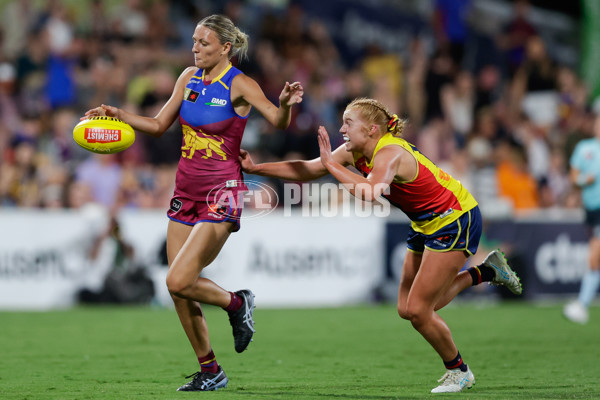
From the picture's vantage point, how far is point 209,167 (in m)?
6.82

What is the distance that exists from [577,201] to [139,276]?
7929 millimetres

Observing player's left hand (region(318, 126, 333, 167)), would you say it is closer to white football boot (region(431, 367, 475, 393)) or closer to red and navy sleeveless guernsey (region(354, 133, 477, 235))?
red and navy sleeveless guernsey (region(354, 133, 477, 235))

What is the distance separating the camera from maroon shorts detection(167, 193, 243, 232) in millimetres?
6773

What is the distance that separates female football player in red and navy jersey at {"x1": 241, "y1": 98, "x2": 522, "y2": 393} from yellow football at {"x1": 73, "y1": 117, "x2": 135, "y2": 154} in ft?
3.04

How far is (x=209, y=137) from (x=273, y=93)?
936cm

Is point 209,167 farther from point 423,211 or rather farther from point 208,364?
point 423,211

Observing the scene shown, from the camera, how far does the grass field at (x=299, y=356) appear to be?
21.7ft

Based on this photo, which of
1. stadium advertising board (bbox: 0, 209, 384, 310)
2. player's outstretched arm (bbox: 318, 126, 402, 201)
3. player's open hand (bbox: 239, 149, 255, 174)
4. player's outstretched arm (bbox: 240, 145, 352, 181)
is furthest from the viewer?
stadium advertising board (bbox: 0, 209, 384, 310)

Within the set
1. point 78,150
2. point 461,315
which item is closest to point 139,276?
point 78,150

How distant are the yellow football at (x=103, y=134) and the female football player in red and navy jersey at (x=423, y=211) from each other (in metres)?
0.93

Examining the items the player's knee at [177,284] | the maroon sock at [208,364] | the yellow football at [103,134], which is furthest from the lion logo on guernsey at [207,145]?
Answer: the maroon sock at [208,364]

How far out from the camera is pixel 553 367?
792 cm

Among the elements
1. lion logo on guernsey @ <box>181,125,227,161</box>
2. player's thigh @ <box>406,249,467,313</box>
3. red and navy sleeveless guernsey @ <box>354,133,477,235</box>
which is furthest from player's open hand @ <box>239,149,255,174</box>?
player's thigh @ <box>406,249,467,313</box>

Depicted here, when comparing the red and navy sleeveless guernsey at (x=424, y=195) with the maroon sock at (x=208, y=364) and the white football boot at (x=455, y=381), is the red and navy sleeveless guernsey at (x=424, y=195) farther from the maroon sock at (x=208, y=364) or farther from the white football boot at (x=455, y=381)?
the maroon sock at (x=208, y=364)
